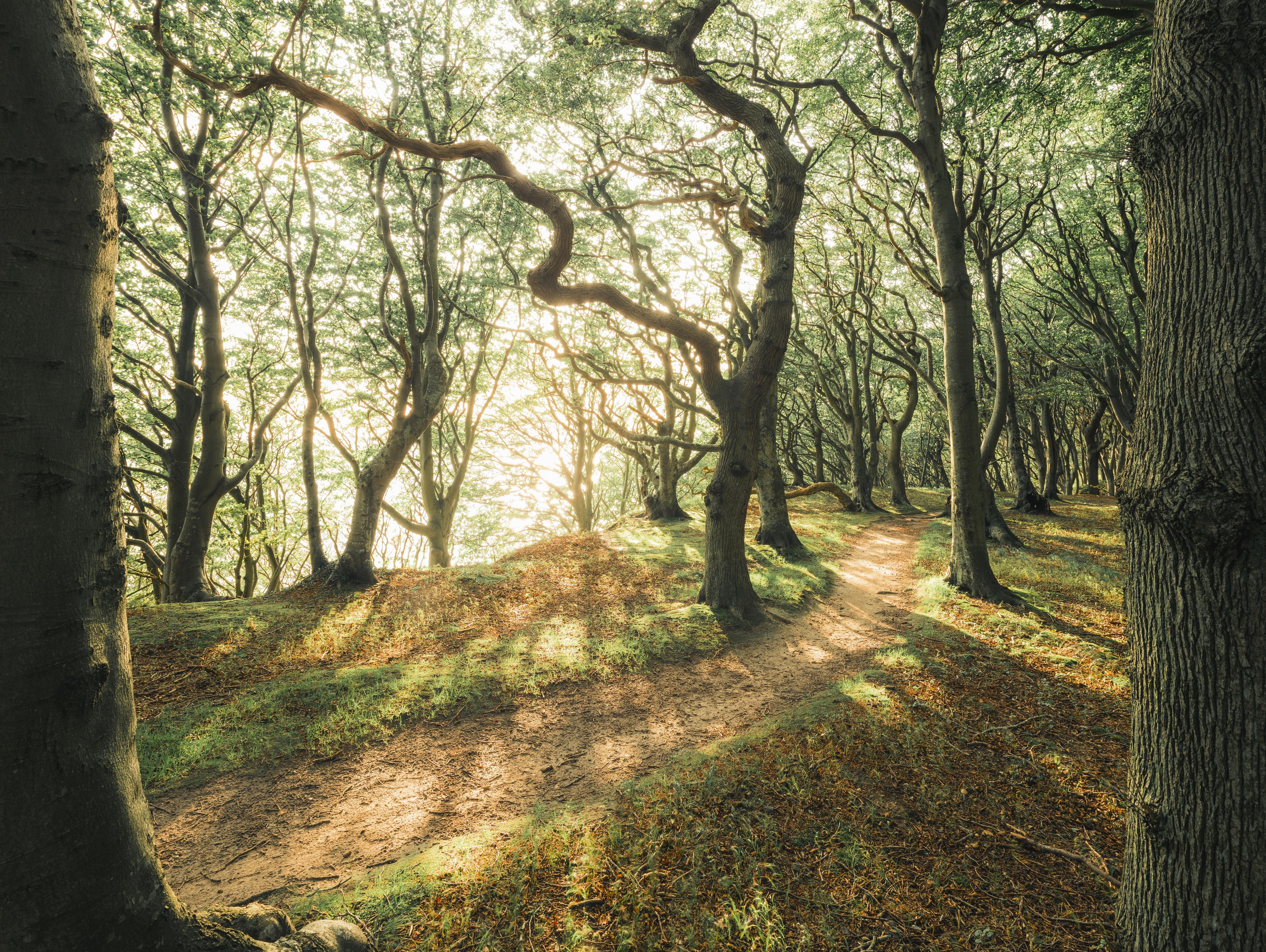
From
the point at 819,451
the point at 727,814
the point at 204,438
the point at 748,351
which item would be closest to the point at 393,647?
the point at 727,814

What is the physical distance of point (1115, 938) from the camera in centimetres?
253

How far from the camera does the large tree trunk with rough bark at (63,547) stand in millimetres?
1660

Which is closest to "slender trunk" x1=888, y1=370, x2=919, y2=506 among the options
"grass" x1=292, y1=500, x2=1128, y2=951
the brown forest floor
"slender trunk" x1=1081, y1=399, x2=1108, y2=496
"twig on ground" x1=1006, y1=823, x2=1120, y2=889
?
"slender trunk" x1=1081, y1=399, x2=1108, y2=496

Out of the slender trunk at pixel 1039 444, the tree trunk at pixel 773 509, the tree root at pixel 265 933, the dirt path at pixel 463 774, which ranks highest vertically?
the slender trunk at pixel 1039 444

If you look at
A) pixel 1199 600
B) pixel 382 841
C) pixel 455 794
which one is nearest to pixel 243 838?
pixel 382 841

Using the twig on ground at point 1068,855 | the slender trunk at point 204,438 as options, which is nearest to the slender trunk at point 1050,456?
the twig on ground at point 1068,855

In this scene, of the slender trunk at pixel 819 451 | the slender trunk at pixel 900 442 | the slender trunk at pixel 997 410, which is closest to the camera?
the slender trunk at pixel 997 410

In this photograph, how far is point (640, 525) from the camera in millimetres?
17297

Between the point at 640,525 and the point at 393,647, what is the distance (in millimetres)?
10239

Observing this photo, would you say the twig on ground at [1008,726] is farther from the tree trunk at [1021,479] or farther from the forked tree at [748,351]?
the tree trunk at [1021,479]

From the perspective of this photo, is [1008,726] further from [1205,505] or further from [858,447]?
[858,447]

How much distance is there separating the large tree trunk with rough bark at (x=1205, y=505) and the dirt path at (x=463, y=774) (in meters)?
3.50

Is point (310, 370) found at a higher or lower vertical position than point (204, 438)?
higher

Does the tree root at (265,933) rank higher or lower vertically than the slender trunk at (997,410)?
lower
